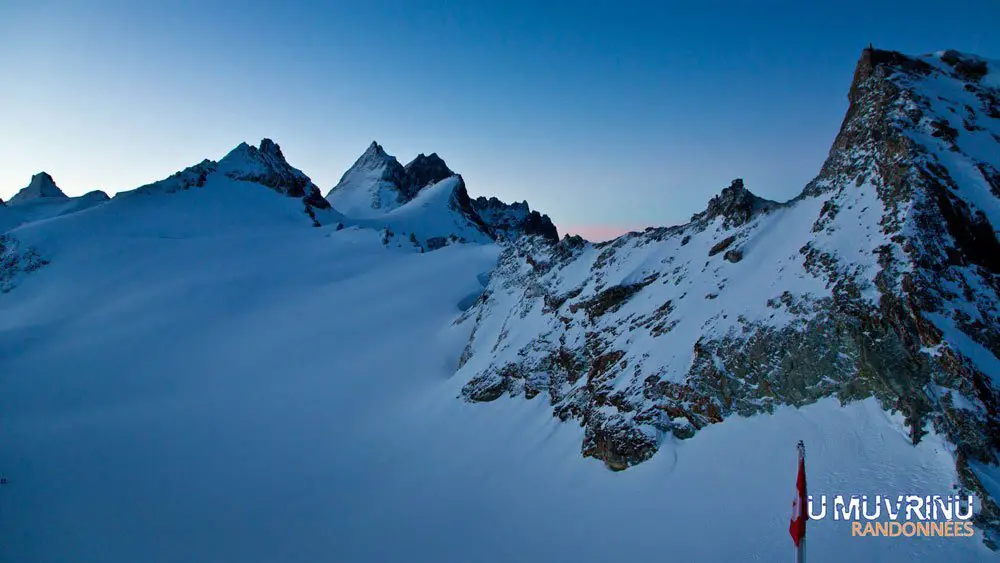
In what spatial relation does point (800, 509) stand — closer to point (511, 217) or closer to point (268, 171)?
point (268, 171)

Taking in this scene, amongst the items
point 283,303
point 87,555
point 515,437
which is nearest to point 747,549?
point 515,437

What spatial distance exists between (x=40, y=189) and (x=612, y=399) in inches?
4749

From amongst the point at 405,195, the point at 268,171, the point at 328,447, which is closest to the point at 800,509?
the point at 328,447

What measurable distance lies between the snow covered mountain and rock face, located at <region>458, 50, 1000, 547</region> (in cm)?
7

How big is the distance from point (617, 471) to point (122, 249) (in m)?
57.8

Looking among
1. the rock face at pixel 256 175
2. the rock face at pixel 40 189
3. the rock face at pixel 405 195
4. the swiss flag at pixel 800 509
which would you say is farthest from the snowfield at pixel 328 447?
the rock face at pixel 40 189

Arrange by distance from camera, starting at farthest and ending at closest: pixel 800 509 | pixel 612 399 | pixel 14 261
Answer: pixel 14 261 < pixel 612 399 < pixel 800 509

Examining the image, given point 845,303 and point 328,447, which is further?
point 328,447

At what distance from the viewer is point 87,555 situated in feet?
50.9

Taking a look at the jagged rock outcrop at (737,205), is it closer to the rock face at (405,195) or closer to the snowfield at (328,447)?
the snowfield at (328,447)

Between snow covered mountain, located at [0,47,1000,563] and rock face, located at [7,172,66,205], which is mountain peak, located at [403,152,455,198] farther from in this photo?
snow covered mountain, located at [0,47,1000,563]

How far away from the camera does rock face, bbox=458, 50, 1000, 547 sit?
10453mm

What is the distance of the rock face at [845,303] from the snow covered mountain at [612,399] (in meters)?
0.07

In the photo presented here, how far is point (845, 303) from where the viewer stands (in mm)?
Result: 12203
